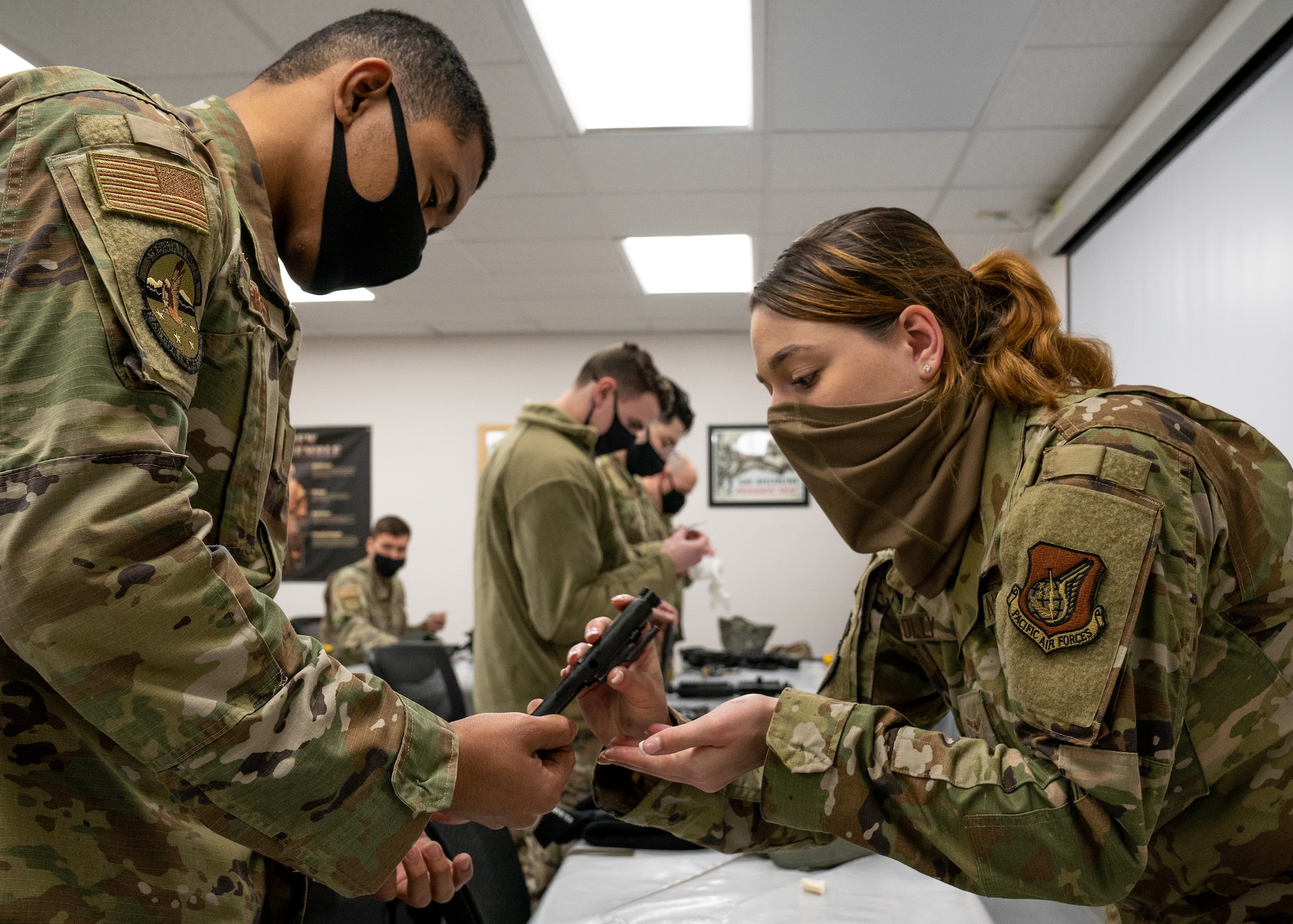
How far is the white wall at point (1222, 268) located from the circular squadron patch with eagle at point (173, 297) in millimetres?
2689

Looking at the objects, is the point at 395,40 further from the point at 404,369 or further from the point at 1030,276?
the point at 404,369

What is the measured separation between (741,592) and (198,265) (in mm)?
6470

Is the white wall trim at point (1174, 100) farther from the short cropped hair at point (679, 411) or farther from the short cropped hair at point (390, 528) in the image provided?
the short cropped hair at point (390, 528)

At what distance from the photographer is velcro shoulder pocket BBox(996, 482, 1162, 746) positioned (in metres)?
0.84

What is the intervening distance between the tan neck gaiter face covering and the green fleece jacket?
132 cm

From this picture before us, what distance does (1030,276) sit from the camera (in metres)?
1.23

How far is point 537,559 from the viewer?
2400 millimetres

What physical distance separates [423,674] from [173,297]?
246 cm

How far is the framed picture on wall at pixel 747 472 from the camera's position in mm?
7117

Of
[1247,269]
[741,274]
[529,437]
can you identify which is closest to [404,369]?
[741,274]

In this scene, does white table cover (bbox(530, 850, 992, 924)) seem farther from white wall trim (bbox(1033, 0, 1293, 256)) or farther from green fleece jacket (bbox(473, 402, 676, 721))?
white wall trim (bbox(1033, 0, 1293, 256))

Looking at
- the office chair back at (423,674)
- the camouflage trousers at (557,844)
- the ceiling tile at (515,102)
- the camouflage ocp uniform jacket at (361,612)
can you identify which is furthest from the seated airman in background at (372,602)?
the ceiling tile at (515,102)

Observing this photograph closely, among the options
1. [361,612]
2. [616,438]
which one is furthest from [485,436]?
[616,438]

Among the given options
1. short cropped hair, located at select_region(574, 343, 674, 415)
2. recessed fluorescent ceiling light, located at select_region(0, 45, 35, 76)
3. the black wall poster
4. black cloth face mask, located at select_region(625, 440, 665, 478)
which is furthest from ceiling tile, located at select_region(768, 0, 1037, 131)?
the black wall poster
